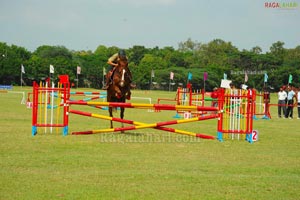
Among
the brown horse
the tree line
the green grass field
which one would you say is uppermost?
the tree line

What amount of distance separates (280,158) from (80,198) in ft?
18.8

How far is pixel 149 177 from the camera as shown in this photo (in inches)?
312

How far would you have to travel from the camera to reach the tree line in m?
104

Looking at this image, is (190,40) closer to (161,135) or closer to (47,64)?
(47,64)

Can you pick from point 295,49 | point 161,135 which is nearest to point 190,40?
point 295,49

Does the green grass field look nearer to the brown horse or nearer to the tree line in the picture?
the brown horse

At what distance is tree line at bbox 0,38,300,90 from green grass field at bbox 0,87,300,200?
78.4 m

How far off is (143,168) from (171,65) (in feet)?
411

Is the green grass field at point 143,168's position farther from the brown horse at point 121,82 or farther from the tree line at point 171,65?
the tree line at point 171,65

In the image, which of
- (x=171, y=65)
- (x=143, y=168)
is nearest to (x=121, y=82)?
(x=143, y=168)

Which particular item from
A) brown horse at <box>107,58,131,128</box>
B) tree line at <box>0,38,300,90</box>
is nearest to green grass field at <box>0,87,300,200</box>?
brown horse at <box>107,58,131,128</box>

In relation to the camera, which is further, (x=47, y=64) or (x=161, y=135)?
(x=47, y=64)

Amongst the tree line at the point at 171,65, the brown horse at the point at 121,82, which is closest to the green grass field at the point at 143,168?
the brown horse at the point at 121,82

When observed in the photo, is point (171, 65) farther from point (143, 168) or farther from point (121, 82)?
point (143, 168)
